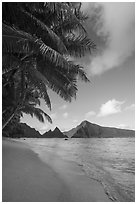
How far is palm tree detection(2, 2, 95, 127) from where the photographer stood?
13.4 feet

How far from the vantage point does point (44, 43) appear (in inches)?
212

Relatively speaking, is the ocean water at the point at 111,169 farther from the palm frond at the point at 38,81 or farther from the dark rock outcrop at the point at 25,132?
the dark rock outcrop at the point at 25,132

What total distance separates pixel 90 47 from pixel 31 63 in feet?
7.77

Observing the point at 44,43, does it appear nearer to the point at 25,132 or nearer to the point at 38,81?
the point at 38,81

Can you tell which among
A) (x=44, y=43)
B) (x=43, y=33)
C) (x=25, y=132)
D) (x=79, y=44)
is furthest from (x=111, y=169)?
(x=25, y=132)

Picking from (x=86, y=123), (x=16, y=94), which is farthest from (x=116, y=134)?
(x=16, y=94)

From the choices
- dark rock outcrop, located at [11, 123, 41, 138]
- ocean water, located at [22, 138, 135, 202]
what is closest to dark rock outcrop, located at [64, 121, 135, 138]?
dark rock outcrop, located at [11, 123, 41, 138]

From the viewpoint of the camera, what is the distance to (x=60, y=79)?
611 cm

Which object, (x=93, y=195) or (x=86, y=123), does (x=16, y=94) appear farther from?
(x=86, y=123)

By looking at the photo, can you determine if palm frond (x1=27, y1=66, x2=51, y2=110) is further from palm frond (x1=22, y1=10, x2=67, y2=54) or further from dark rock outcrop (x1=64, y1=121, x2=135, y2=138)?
dark rock outcrop (x1=64, y1=121, x2=135, y2=138)

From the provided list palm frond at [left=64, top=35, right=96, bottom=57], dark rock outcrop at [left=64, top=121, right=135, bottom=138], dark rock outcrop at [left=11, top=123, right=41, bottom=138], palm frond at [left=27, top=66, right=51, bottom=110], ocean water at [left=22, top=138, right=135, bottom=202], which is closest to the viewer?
ocean water at [left=22, top=138, right=135, bottom=202]

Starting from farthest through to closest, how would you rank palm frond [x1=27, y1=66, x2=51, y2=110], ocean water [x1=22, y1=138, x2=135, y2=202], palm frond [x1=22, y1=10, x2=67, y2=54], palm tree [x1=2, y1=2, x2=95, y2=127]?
palm frond [x1=27, y1=66, x2=51, y2=110], palm frond [x1=22, y1=10, x2=67, y2=54], ocean water [x1=22, y1=138, x2=135, y2=202], palm tree [x1=2, y1=2, x2=95, y2=127]

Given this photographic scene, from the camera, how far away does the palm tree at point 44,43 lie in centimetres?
408

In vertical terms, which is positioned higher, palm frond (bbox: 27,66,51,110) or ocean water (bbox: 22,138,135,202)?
palm frond (bbox: 27,66,51,110)
